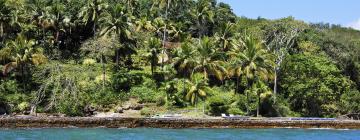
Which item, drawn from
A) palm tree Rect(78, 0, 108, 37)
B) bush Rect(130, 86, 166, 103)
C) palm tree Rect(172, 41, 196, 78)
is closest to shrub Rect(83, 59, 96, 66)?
palm tree Rect(78, 0, 108, 37)

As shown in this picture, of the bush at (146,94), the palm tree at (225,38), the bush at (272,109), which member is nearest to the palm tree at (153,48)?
the bush at (146,94)

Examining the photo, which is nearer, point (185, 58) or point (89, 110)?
point (89, 110)

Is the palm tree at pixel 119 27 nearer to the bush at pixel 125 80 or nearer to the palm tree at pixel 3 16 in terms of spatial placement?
the bush at pixel 125 80

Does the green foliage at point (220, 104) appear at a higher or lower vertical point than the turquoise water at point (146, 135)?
higher

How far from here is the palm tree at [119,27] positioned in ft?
215

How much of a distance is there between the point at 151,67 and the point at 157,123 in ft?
51.1

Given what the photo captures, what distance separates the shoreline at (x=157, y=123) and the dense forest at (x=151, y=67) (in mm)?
5814

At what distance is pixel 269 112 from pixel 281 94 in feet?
17.7

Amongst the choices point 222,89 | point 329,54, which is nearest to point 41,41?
point 222,89

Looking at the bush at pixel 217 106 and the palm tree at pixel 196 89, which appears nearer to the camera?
the palm tree at pixel 196 89

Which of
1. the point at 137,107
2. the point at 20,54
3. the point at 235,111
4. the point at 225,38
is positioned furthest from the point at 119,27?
the point at 235,111

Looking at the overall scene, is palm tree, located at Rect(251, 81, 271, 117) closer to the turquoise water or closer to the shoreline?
the shoreline

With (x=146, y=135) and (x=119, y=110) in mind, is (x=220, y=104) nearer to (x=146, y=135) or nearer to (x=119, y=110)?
(x=119, y=110)

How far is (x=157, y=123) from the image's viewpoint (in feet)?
174
